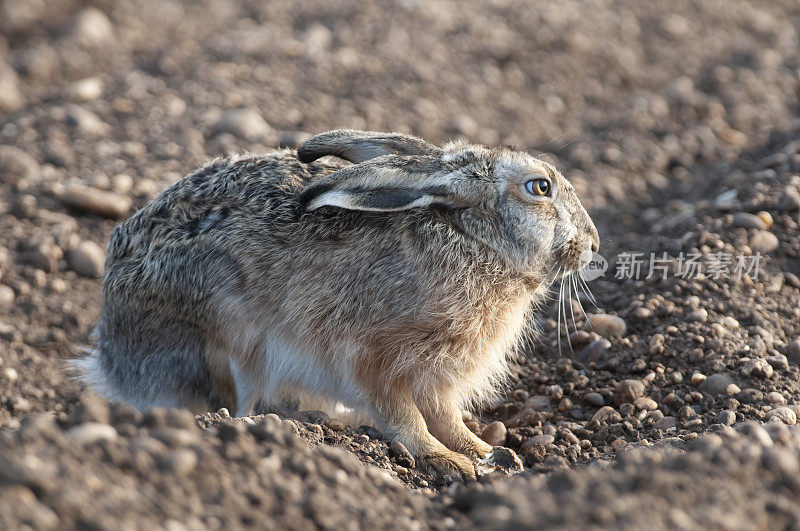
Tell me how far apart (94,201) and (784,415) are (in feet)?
15.3

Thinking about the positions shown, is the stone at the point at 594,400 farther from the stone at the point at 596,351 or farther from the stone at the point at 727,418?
the stone at the point at 727,418

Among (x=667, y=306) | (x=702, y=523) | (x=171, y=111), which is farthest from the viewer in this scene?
(x=171, y=111)

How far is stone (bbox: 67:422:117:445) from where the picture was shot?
119 inches

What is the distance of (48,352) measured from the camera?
5.79m

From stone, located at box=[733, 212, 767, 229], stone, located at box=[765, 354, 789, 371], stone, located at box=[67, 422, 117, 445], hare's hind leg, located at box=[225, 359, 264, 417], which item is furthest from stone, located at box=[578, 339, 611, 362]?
stone, located at box=[67, 422, 117, 445]

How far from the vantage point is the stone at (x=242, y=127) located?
7.47 meters

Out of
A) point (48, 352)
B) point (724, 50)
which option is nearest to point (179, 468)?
point (48, 352)

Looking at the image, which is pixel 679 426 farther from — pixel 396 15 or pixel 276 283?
pixel 396 15

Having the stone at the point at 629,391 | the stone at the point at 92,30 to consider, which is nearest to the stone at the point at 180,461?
the stone at the point at 629,391

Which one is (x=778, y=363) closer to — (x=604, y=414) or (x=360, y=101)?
(x=604, y=414)

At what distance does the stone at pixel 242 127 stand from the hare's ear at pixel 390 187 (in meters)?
3.07

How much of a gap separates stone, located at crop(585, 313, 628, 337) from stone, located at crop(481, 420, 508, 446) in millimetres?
987

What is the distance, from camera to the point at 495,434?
15.8ft

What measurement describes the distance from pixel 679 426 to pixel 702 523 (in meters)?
1.86
